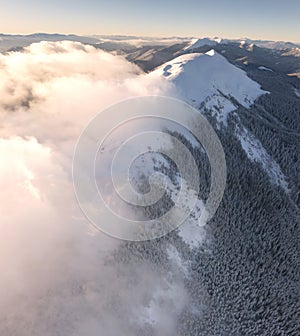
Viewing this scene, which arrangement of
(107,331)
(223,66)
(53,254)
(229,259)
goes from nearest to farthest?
(107,331) → (53,254) → (229,259) → (223,66)

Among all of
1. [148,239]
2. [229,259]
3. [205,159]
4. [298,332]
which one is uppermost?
[205,159]

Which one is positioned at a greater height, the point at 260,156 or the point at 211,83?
the point at 211,83

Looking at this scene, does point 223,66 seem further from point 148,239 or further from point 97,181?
point 148,239

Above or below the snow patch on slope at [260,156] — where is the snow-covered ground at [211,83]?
above

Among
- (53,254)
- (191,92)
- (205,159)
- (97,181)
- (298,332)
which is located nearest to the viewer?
(298,332)

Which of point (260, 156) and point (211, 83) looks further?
point (211, 83)

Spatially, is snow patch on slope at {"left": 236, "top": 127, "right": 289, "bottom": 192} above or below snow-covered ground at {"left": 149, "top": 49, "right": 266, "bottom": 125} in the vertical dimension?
below

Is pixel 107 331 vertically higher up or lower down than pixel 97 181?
lower down

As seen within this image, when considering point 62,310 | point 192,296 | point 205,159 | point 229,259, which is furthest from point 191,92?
point 62,310

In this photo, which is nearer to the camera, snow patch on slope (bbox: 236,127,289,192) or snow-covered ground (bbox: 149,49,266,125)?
snow patch on slope (bbox: 236,127,289,192)

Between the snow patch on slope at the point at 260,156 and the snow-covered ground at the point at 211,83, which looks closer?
the snow patch on slope at the point at 260,156

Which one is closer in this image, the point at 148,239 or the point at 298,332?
the point at 298,332
